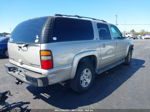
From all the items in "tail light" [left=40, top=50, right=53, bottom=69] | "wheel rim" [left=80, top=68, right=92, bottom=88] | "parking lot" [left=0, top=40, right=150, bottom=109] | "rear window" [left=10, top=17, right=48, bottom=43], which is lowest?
"parking lot" [left=0, top=40, right=150, bottom=109]

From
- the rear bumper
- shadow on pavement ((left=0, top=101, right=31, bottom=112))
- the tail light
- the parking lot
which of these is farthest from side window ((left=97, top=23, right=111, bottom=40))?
shadow on pavement ((left=0, top=101, right=31, bottom=112))

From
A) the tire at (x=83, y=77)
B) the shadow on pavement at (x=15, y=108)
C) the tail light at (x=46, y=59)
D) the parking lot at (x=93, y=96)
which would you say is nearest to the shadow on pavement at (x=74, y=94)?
the parking lot at (x=93, y=96)

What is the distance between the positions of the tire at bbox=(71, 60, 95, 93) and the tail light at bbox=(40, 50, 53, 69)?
0.95m

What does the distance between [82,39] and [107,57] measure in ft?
4.97

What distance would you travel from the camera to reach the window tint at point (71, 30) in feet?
9.49

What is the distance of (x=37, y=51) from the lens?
8.95 ft

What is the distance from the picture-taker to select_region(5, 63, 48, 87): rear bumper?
269 centimetres

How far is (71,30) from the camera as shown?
3.26 metres

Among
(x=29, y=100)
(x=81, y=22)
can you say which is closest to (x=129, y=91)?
(x=81, y=22)

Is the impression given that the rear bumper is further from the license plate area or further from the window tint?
the window tint

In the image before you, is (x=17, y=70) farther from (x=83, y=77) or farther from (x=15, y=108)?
(x=83, y=77)

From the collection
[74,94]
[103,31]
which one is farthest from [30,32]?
[103,31]

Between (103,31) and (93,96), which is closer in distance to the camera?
(93,96)

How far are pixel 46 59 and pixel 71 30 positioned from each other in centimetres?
105
